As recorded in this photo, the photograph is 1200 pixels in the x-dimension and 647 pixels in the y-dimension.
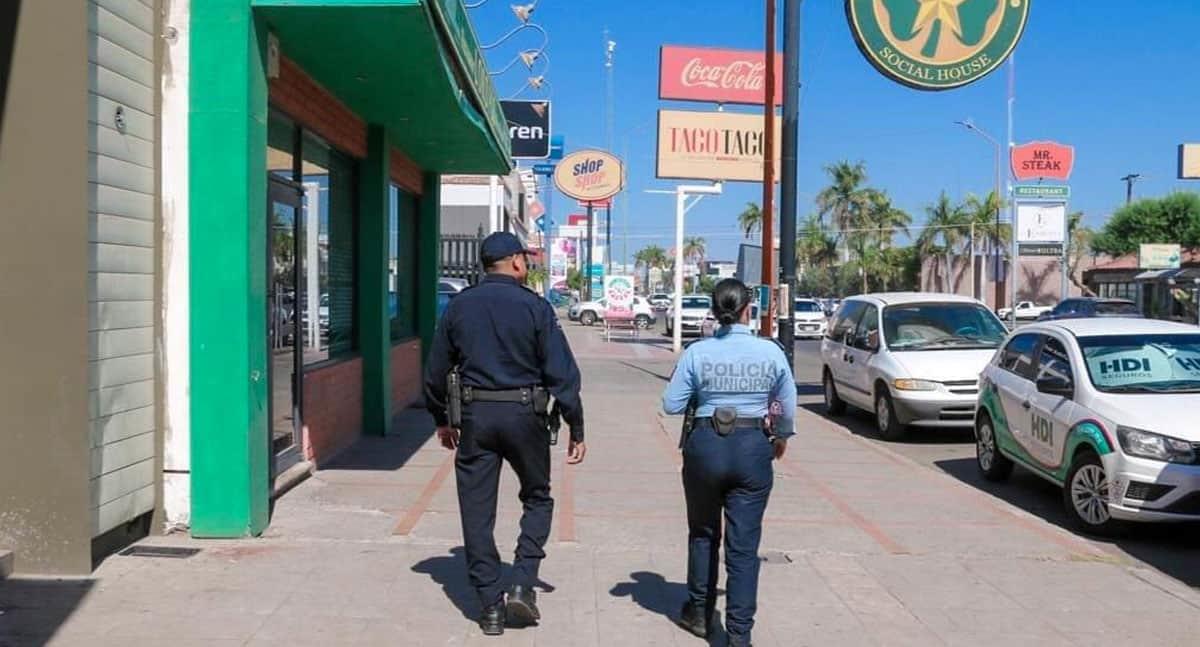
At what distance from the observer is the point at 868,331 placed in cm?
1425

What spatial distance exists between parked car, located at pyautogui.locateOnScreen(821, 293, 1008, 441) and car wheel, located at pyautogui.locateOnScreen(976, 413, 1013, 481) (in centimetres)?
211

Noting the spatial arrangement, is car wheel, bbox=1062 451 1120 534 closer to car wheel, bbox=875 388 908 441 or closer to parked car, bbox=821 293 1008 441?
parked car, bbox=821 293 1008 441

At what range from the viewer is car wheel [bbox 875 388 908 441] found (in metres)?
13.0

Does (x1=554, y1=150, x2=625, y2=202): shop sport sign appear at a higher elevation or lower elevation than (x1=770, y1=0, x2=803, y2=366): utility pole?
higher

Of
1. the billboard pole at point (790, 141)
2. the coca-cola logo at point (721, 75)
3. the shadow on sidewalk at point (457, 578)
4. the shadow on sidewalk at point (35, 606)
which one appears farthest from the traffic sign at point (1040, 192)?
the shadow on sidewalk at point (35, 606)

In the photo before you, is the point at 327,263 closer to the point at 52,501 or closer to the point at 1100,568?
the point at 52,501

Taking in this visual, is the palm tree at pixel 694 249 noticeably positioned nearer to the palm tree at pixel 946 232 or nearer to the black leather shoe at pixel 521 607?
the palm tree at pixel 946 232

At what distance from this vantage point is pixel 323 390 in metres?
9.56

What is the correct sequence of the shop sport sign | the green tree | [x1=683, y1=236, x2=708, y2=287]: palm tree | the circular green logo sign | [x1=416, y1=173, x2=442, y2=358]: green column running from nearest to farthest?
the circular green logo sign, [x1=416, y1=173, x2=442, y2=358]: green column, the shop sport sign, the green tree, [x1=683, y1=236, x2=708, y2=287]: palm tree

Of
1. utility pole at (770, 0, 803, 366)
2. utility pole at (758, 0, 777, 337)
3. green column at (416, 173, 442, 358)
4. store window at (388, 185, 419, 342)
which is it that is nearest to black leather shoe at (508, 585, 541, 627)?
store window at (388, 185, 419, 342)

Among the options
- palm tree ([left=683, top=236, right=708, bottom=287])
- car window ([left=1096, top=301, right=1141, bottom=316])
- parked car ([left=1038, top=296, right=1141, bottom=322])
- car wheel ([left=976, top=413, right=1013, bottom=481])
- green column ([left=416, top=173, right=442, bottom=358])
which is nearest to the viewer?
car wheel ([left=976, top=413, right=1013, bottom=481])

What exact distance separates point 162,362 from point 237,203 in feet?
3.49

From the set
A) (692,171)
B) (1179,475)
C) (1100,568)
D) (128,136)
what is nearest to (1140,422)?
(1179,475)

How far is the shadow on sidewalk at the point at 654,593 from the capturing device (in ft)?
18.6
